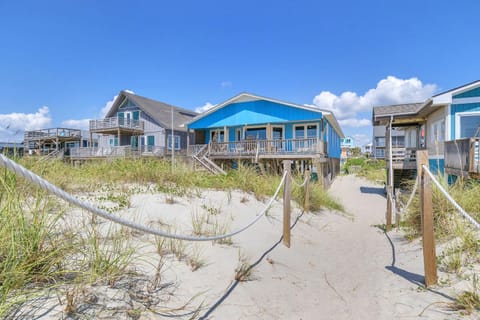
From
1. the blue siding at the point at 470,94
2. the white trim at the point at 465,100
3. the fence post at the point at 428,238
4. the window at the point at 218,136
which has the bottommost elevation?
the fence post at the point at 428,238

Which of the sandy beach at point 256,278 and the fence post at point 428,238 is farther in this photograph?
the fence post at point 428,238

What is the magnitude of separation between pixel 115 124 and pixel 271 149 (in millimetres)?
16772

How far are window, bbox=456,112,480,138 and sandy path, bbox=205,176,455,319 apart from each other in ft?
25.4

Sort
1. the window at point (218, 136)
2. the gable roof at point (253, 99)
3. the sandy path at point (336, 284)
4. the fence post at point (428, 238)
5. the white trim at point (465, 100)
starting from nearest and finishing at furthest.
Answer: the sandy path at point (336, 284)
the fence post at point (428, 238)
the white trim at point (465, 100)
the gable roof at point (253, 99)
the window at point (218, 136)

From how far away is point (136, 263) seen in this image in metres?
2.85

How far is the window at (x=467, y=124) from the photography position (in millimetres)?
10375

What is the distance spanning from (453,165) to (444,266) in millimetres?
8029

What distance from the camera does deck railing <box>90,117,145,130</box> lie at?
24.9 metres

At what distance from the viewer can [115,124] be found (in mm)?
24859

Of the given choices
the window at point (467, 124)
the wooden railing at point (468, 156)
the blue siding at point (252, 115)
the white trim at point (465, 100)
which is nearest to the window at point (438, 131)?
the window at point (467, 124)

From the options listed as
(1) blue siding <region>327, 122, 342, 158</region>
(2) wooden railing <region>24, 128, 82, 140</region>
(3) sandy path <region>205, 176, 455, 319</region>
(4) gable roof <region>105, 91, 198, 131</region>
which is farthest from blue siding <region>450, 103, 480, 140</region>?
(2) wooden railing <region>24, 128, 82, 140</region>

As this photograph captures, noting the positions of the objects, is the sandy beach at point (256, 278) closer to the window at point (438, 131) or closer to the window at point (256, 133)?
the window at point (438, 131)

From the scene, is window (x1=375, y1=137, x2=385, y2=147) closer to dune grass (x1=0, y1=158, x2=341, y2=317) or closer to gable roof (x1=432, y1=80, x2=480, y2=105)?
gable roof (x1=432, y1=80, x2=480, y2=105)

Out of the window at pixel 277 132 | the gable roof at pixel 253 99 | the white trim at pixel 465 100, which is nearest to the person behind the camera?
the white trim at pixel 465 100
